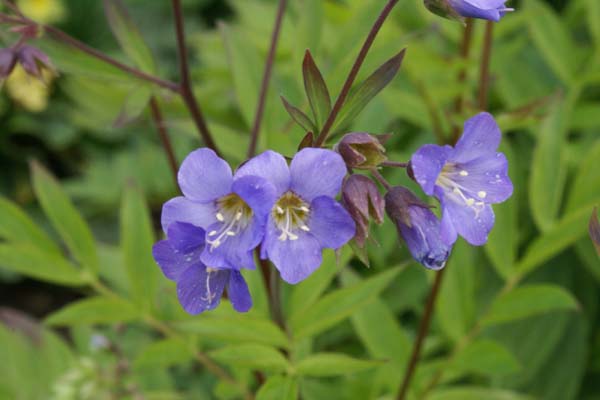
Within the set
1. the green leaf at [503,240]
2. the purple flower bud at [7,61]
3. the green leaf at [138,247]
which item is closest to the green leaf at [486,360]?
the green leaf at [503,240]

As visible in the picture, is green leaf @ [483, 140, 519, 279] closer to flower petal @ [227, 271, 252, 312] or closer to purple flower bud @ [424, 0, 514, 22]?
purple flower bud @ [424, 0, 514, 22]

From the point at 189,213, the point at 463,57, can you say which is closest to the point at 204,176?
the point at 189,213

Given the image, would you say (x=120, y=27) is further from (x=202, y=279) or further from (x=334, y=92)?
(x=202, y=279)

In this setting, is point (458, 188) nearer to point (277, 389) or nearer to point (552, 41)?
point (277, 389)

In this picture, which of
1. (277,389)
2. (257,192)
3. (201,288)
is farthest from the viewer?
(277,389)

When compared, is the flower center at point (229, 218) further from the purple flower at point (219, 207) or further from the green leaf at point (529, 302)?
the green leaf at point (529, 302)

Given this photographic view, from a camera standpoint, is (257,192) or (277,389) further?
(277,389)

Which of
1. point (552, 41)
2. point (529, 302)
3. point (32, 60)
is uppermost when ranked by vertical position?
point (32, 60)

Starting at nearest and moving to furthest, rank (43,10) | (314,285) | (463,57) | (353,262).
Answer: (314,285) → (463,57) → (353,262) → (43,10)

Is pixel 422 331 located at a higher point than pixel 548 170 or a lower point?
lower
